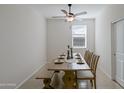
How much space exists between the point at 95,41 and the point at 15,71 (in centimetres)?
580

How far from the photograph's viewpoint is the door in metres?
5.08

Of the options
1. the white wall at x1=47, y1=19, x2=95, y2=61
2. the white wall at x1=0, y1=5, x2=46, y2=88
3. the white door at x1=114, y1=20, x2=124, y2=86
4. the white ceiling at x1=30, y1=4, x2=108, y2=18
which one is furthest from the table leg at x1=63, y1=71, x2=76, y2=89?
the white wall at x1=47, y1=19, x2=95, y2=61

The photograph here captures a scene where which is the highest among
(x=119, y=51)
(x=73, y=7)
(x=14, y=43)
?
(x=73, y=7)

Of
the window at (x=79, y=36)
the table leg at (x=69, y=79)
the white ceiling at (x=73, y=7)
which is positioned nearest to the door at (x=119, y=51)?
the white ceiling at (x=73, y=7)

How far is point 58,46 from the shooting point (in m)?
10.0

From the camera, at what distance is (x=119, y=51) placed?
537 centimetres

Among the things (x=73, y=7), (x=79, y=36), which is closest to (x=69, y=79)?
(x=73, y=7)

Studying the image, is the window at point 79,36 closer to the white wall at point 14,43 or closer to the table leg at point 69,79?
the white wall at point 14,43

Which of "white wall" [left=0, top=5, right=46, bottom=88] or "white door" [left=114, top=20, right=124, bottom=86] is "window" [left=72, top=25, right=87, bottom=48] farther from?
"white door" [left=114, top=20, right=124, bottom=86]

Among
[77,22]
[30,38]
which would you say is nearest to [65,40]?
[77,22]

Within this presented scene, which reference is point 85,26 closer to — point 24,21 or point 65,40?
point 65,40

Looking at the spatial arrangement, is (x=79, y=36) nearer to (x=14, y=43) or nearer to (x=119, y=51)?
(x=119, y=51)

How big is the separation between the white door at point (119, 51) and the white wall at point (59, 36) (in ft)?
13.3
